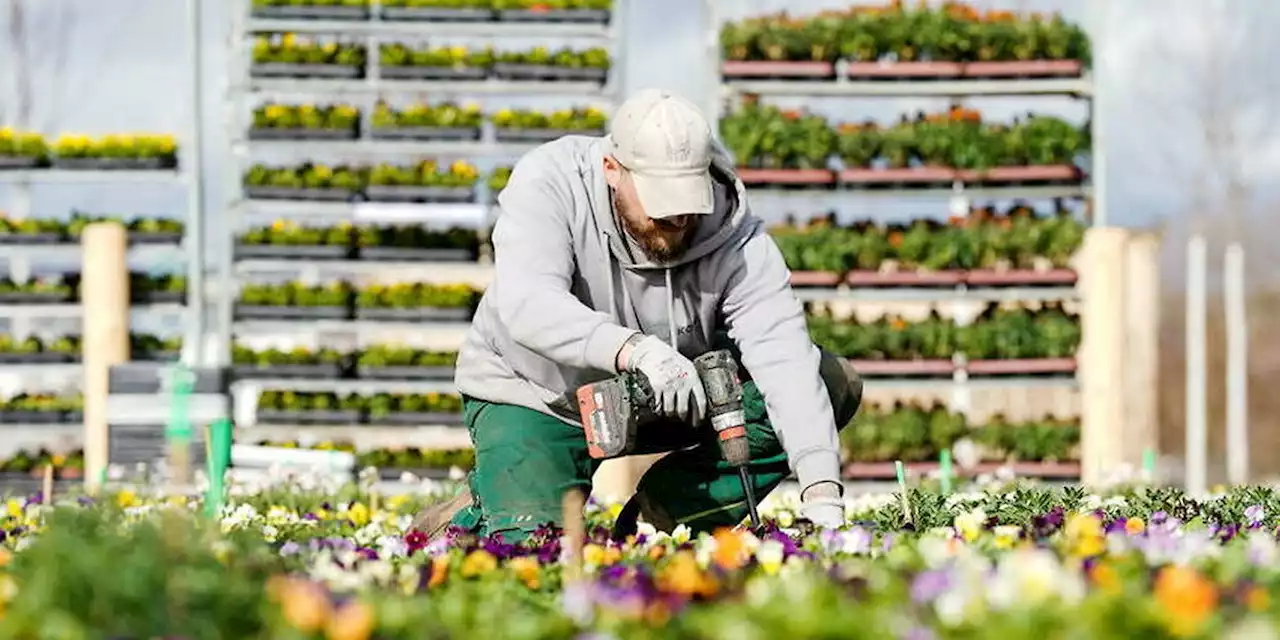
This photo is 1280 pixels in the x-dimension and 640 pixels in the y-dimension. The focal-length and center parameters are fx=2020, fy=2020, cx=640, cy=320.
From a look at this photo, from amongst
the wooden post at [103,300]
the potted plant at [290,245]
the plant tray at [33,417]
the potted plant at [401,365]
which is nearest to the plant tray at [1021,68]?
the potted plant at [401,365]

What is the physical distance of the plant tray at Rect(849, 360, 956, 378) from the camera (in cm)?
1255

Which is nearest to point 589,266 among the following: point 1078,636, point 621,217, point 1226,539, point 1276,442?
point 621,217

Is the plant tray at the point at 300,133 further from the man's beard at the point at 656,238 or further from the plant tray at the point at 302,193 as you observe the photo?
the man's beard at the point at 656,238

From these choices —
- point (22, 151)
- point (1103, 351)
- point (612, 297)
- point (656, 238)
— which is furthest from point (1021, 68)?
point (656, 238)

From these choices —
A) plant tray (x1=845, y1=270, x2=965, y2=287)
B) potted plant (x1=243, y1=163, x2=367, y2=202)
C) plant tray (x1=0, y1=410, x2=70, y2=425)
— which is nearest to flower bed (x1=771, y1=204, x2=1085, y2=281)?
plant tray (x1=845, y1=270, x2=965, y2=287)

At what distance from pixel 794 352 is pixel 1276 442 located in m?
19.5

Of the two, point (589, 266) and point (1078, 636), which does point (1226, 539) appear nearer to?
point (589, 266)

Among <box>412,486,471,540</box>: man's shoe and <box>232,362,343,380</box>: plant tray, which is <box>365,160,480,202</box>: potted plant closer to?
<box>232,362,343,380</box>: plant tray

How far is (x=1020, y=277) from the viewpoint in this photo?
12641mm

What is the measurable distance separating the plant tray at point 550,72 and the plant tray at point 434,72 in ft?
0.50

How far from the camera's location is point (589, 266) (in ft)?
17.4

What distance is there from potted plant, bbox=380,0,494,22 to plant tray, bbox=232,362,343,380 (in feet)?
→ 7.32

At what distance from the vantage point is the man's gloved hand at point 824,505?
4730 mm

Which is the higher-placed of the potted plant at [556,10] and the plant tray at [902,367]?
the potted plant at [556,10]
